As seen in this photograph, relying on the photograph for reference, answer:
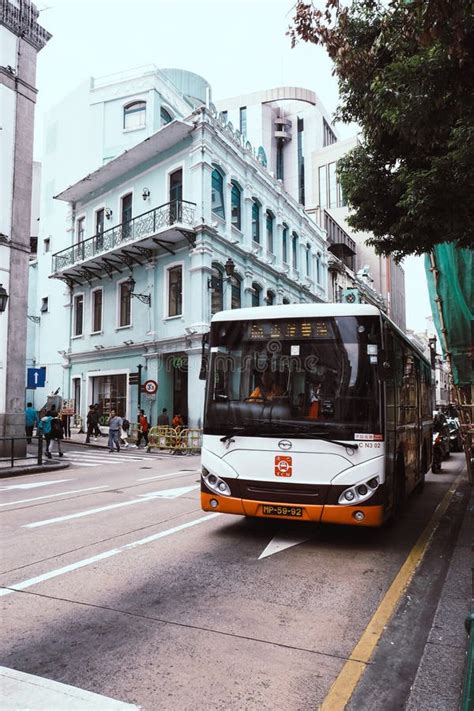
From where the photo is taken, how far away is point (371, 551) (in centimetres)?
645

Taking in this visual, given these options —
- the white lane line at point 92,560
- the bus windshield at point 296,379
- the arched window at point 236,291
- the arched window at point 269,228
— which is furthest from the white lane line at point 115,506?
the arched window at point 269,228

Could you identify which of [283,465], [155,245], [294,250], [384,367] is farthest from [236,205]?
[283,465]

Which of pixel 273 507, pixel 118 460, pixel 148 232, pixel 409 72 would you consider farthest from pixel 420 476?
pixel 148 232

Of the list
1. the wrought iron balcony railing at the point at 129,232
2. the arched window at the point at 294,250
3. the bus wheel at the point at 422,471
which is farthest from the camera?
the arched window at the point at 294,250

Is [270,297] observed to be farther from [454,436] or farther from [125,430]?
[454,436]

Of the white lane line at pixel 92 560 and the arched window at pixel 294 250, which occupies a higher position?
the arched window at pixel 294 250

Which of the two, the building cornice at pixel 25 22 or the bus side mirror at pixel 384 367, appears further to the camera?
the building cornice at pixel 25 22

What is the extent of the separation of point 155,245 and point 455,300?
641 inches

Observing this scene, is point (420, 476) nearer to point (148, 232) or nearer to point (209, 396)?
point (209, 396)

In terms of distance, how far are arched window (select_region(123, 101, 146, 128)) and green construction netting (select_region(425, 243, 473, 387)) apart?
21.4 m

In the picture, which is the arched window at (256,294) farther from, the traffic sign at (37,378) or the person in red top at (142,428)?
the traffic sign at (37,378)

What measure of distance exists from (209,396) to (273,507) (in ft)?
5.21

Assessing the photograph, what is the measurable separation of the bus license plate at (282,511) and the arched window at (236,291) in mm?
20885

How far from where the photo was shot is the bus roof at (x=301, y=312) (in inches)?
258
